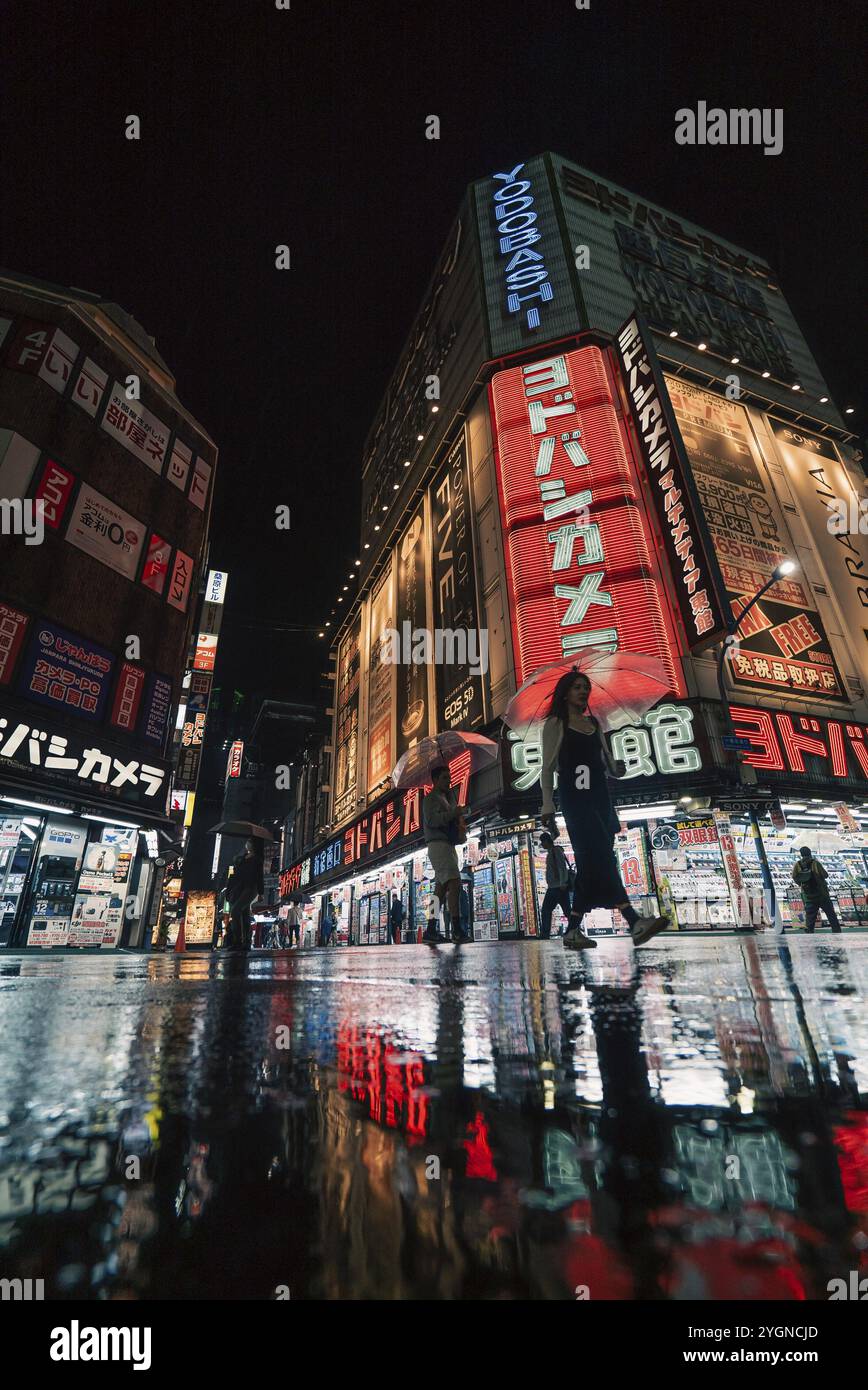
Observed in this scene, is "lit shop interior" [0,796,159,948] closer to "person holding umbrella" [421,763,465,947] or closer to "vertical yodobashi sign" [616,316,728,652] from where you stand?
"person holding umbrella" [421,763,465,947]

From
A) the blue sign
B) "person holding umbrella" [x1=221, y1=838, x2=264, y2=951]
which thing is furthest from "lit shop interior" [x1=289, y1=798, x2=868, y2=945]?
the blue sign

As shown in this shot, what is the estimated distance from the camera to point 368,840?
22.3m

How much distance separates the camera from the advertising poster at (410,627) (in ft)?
68.2

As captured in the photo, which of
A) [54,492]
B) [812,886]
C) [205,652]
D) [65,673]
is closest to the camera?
[812,886]

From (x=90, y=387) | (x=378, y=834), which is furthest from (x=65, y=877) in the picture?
(x=90, y=387)

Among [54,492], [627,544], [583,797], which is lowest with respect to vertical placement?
[583,797]


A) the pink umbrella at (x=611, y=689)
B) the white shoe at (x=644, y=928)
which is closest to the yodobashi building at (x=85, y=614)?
the pink umbrella at (x=611, y=689)

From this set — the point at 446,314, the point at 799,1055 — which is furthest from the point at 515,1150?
the point at 446,314

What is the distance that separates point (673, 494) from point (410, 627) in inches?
434

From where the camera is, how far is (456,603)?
Result: 19.0 metres

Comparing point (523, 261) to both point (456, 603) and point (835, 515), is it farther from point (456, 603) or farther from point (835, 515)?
point (835, 515)

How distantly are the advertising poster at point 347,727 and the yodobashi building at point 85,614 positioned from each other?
34.4ft

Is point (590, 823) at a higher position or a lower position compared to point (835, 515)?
lower
